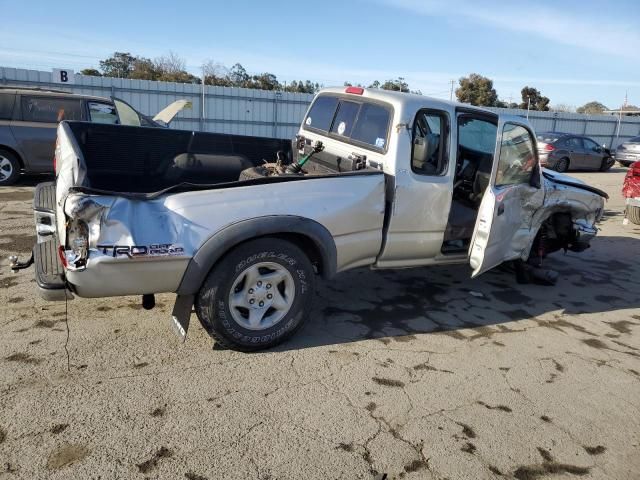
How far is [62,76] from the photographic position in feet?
54.3

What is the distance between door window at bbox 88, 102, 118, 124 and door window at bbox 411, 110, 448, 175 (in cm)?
736

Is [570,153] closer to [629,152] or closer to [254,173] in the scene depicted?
[629,152]

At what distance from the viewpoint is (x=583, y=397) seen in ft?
11.9

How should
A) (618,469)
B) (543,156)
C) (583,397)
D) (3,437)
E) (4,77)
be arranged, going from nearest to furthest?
(3,437) < (618,469) < (583,397) < (4,77) < (543,156)

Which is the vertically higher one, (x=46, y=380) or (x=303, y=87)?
(x=303, y=87)

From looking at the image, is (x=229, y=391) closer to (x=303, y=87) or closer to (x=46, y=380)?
(x=46, y=380)

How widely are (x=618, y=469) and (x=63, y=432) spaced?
311 cm

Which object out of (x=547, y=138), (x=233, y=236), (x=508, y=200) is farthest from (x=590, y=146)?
(x=233, y=236)

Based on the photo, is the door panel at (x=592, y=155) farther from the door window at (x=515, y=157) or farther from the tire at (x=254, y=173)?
the tire at (x=254, y=173)

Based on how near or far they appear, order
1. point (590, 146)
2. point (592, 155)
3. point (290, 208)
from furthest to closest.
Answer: point (590, 146), point (592, 155), point (290, 208)

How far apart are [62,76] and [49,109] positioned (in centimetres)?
836

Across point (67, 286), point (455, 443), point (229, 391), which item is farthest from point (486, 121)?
point (67, 286)

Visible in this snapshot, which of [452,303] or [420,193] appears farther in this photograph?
[452,303]

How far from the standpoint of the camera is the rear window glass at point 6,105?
914 cm
